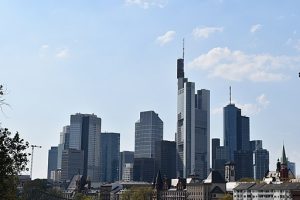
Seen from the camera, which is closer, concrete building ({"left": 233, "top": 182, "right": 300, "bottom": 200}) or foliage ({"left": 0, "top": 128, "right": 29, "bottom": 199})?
foliage ({"left": 0, "top": 128, "right": 29, "bottom": 199})

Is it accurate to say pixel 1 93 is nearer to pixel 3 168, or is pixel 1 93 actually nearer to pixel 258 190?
pixel 3 168

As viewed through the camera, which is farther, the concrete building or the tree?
the concrete building

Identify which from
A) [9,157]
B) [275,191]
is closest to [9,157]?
[9,157]

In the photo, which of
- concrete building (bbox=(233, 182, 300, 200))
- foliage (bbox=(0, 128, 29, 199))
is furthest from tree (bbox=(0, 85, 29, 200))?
concrete building (bbox=(233, 182, 300, 200))

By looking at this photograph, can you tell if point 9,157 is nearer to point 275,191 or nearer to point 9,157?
point 9,157

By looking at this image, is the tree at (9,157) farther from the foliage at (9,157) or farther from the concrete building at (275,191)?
the concrete building at (275,191)

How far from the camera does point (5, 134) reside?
142ft

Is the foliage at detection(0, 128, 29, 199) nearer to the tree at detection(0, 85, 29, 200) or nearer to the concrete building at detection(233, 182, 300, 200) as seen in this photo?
the tree at detection(0, 85, 29, 200)

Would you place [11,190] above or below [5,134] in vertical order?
below

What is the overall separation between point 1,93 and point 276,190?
161054 millimetres

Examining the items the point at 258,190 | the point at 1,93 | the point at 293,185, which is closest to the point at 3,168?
the point at 1,93

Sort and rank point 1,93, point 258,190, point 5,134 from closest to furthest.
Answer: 1. point 1,93
2. point 5,134
3. point 258,190

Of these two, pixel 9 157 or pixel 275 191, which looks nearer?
pixel 9 157

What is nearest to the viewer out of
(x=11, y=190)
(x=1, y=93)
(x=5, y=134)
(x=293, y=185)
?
(x=1, y=93)
